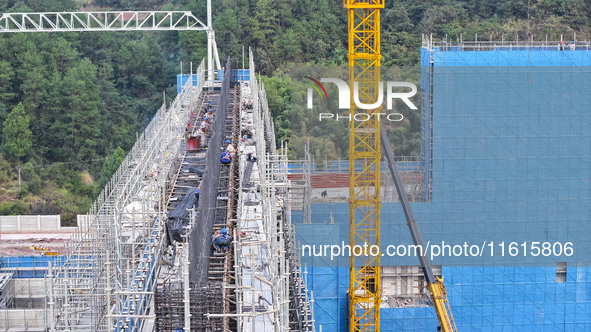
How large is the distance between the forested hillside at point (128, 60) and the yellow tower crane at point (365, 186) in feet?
59.5

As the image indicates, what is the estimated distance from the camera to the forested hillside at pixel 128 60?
172 ft

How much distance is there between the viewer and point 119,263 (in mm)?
18078

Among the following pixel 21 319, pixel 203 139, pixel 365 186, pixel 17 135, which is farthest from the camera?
pixel 17 135

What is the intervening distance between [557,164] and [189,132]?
13466 mm

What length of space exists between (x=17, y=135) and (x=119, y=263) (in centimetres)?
3734

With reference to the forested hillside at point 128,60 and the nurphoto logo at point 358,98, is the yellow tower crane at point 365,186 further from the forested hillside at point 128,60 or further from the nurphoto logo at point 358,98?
the forested hillside at point 128,60

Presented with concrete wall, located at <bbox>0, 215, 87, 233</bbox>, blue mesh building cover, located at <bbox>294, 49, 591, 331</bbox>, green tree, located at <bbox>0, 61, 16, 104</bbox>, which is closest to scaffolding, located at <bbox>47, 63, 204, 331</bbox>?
blue mesh building cover, located at <bbox>294, 49, 591, 331</bbox>

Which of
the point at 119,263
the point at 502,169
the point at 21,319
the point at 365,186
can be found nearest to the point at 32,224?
the point at 21,319

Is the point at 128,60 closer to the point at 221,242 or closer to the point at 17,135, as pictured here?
the point at 17,135

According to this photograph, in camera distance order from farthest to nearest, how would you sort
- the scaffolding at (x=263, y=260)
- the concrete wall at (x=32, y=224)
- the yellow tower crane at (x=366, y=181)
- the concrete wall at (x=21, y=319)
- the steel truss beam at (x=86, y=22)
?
the concrete wall at (x=32, y=224)
the steel truss beam at (x=86, y=22)
the yellow tower crane at (x=366, y=181)
the concrete wall at (x=21, y=319)
the scaffolding at (x=263, y=260)

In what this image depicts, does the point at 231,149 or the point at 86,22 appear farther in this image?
the point at 86,22

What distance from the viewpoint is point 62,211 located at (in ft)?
158

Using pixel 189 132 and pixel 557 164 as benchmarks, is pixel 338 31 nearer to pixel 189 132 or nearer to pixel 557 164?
pixel 557 164

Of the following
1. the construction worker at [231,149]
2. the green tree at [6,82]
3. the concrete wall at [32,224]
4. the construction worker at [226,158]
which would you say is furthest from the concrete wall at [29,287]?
the green tree at [6,82]
